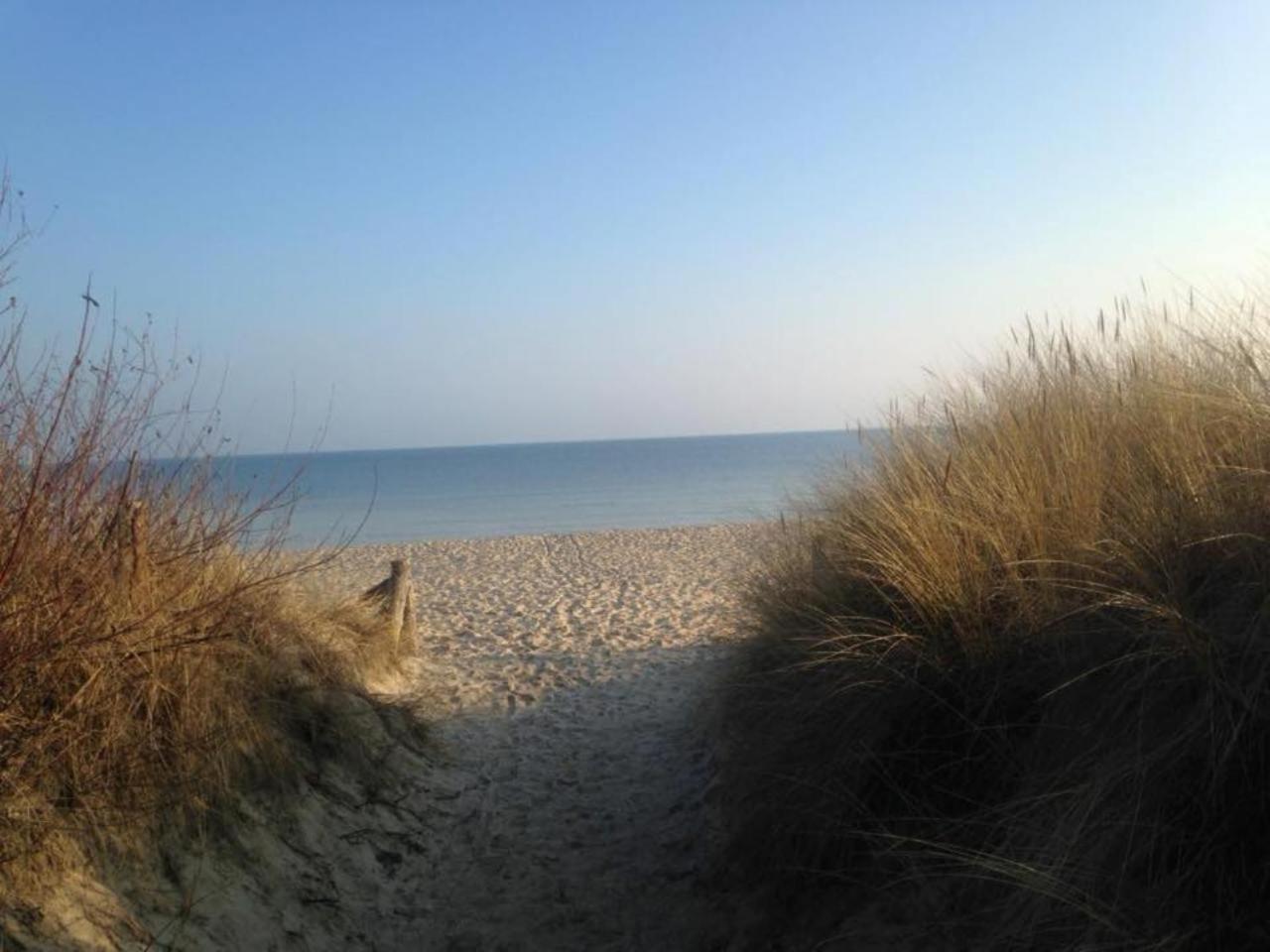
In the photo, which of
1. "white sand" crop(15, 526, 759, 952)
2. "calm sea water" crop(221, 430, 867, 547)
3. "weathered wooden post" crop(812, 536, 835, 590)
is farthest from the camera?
"calm sea water" crop(221, 430, 867, 547)

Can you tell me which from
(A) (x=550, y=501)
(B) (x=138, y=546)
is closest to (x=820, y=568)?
(B) (x=138, y=546)

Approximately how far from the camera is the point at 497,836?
5.42m

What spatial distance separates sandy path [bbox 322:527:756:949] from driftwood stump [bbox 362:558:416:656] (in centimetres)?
32

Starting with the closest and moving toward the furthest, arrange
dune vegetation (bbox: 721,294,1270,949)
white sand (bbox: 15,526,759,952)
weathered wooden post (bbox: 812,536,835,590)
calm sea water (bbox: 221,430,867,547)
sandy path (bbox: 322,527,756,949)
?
dune vegetation (bbox: 721,294,1270,949), white sand (bbox: 15,526,759,952), sandy path (bbox: 322,527,756,949), weathered wooden post (bbox: 812,536,835,590), calm sea water (bbox: 221,430,867,547)

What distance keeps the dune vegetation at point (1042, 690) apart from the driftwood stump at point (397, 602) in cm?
404

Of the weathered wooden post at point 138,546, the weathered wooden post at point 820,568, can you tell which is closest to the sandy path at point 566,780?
the weathered wooden post at point 820,568

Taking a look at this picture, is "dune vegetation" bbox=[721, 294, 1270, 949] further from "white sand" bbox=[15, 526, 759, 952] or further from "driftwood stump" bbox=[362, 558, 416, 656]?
"driftwood stump" bbox=[362, 558, 416, 656]

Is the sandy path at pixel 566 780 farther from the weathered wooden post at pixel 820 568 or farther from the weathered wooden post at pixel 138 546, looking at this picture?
the weathered wooden post at pixel 138 546

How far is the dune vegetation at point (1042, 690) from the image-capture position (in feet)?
8.42

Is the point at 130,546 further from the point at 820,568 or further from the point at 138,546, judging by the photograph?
the point at 820,568

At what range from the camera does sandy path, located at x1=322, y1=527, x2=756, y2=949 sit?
453 centimetres

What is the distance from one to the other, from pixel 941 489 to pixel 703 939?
225 centimetres

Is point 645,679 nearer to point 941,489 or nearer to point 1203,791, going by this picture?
point 941,489

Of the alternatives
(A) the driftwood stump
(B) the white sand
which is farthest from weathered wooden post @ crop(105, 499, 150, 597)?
(A) the driftwood stump
